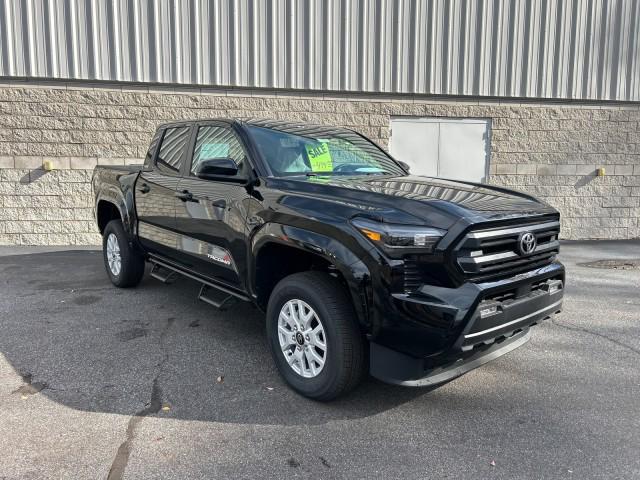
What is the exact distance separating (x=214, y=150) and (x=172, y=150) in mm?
903

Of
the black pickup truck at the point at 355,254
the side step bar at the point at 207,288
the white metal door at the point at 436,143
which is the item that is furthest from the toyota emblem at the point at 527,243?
the white metal door at the point at 436,143

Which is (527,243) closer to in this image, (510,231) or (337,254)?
(510,231)

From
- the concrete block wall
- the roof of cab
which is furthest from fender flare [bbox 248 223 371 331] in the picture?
the concrete block wall

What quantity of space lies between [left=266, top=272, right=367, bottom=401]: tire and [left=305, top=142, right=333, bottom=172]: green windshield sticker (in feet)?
3.61

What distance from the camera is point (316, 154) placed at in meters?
4.11

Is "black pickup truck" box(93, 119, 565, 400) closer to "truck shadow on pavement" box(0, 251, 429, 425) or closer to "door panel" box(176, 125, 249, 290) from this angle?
"door panel" box(176, 125, 249, 290)

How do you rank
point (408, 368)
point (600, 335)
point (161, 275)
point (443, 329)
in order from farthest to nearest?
point (161, 275), point (600, 335), point (408, 368), point (443, 329)

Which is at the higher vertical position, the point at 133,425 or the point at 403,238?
the point at 403,238

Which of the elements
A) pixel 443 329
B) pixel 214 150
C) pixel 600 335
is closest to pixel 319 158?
pixel 214 150

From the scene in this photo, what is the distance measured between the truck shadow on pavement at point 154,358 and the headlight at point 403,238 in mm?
1132

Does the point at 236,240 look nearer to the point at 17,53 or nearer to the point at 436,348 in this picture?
the point at 436,348

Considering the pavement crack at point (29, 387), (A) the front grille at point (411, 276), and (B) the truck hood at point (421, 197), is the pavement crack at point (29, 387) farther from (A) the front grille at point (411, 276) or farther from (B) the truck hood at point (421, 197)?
(A) the front grille at point (411, 276)

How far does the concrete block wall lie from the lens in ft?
28.0

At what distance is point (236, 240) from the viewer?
3787mm
